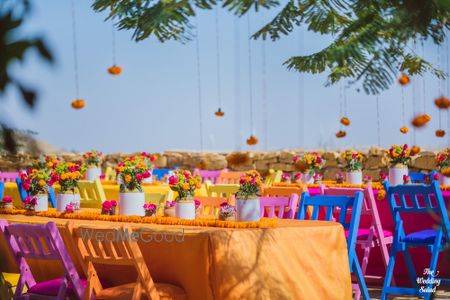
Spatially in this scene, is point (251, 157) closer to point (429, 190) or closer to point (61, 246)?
point (429, 190)

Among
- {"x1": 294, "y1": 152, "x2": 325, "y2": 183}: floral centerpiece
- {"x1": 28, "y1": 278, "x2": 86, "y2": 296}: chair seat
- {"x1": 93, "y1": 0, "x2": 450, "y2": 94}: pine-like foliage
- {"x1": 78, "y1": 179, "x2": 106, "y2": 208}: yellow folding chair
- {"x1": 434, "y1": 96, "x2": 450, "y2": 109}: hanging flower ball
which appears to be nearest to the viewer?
{"x1": 93, "y1": 0, "x2": 450, "y2": 94}: pine-like foliage

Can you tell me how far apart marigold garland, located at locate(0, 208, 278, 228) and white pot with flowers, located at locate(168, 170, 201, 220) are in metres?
0.11

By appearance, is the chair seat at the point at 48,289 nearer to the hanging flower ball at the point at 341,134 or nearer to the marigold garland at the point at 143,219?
the marigold garland at the point at 143,219

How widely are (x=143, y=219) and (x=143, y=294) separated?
0.90 meters

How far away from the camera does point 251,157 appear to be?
1119 centimetres

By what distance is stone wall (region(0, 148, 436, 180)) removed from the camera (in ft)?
31.8

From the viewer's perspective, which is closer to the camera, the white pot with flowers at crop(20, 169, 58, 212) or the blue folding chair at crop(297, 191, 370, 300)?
the blue folding chair at crop(297, 191, 370, 300)

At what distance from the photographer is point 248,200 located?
397cm

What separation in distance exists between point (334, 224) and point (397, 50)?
3094 millimetres

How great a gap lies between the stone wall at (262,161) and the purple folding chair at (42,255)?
5526 millimetres

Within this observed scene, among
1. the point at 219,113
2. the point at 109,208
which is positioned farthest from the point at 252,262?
the point at 219,113

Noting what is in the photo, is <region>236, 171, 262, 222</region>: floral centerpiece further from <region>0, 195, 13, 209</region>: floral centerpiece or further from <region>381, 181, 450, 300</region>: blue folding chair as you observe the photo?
<region>0, 195, 13, 209</region>: floral centerpiece

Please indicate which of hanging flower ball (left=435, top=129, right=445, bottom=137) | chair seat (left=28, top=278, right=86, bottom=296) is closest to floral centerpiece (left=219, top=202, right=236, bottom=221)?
chair seat (left=28, top=278, right=86, bottom=296)

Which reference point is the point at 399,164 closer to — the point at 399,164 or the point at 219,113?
the point at 399,164
